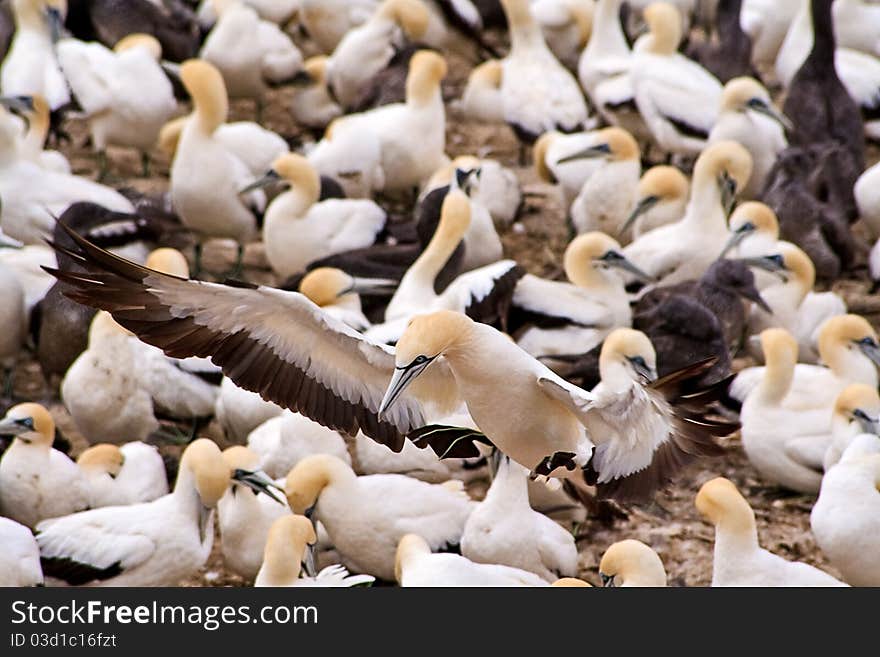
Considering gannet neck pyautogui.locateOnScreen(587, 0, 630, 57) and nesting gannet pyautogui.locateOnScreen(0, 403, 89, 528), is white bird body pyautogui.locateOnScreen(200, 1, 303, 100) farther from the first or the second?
nesting gannet pyautogui.locateOnScreen(0, 403, 89, 528)

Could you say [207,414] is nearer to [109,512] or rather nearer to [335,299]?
[335,299]

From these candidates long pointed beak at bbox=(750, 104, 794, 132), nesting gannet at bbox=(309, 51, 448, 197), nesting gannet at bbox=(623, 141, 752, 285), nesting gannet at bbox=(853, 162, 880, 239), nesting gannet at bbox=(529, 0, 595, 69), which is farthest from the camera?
nesting gannet at bbox=(529, 0, 595, 69)

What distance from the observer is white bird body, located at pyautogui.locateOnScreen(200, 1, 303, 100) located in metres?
11.6

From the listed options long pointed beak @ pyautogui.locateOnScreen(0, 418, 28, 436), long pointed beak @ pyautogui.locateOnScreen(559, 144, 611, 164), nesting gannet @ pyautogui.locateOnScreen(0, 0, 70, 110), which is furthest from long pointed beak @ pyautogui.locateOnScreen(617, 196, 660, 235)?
long pointed beak @ pyautogui.locateOnScreen(0, 418, 28, 436)

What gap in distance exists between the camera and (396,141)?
1048 cm

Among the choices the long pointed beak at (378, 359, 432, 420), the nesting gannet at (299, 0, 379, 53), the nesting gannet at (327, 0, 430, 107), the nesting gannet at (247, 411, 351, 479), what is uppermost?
the long pointed beak at (378, 359, 432, 420)

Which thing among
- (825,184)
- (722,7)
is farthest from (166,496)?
(722,7)

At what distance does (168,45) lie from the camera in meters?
12.2

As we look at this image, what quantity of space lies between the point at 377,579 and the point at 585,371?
152 centimetres

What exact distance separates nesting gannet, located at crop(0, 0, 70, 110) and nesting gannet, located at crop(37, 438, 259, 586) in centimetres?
455

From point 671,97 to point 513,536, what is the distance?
14.8ft

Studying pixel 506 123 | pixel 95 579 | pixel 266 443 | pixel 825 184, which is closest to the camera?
pixel 95 579

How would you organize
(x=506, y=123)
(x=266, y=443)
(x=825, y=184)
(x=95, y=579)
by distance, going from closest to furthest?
(x=95, y=579) → (x=266, y=443) → (x=825, y=184) → (x=506, y=123)

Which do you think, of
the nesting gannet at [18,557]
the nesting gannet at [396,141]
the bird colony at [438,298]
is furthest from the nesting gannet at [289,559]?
the nesting gannet at [396,141]
